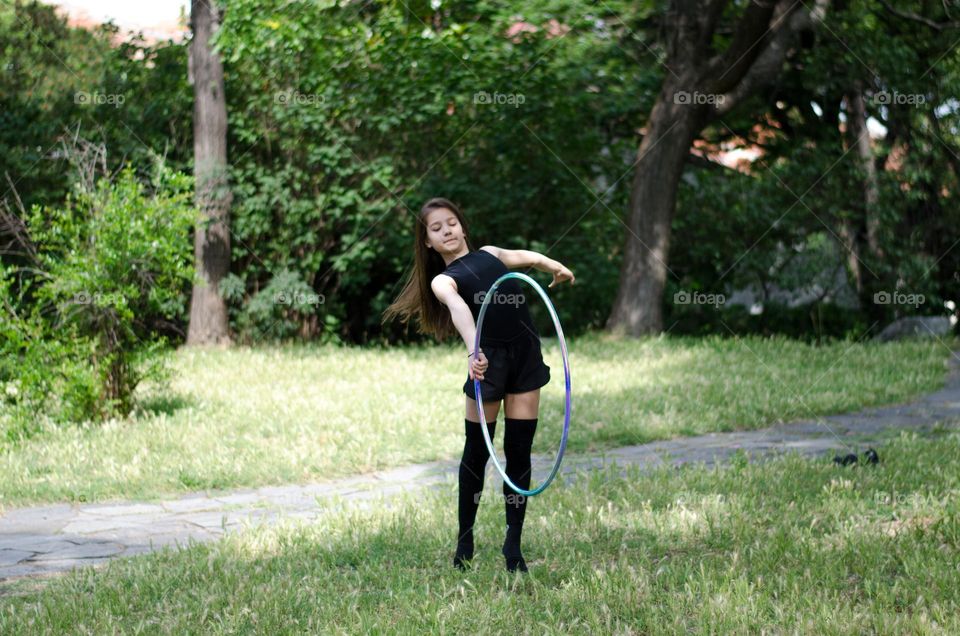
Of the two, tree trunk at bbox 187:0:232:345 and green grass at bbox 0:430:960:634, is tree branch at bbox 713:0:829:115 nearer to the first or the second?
tree trunk at bbox 187:0:232:345

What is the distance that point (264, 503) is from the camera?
7.00m

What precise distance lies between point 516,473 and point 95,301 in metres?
5.40

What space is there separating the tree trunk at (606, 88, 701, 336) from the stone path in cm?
596

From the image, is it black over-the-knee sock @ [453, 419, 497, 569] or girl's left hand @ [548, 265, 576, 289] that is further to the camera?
girl's left hand @ [548, 265, 576, 289]

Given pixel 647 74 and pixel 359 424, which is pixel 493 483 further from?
pixel 647 74

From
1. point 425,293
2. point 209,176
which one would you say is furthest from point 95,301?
point 209,176

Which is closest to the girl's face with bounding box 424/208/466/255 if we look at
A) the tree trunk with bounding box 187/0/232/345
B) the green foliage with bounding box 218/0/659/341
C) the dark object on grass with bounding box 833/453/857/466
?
the dark object on grass with bounding box 833/453/857/466

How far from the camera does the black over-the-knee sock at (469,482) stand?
5164mm

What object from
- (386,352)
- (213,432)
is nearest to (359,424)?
(213,432)

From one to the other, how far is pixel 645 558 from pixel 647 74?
40.6ft

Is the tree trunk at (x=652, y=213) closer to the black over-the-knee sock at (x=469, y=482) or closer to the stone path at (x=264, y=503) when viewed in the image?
the stone path at (x=264, y=503)

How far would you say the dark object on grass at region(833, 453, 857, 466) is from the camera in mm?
7256

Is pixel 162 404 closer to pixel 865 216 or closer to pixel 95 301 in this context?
pixel 95 301

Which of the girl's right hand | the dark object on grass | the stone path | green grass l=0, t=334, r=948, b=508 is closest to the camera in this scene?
the girl's right hand
